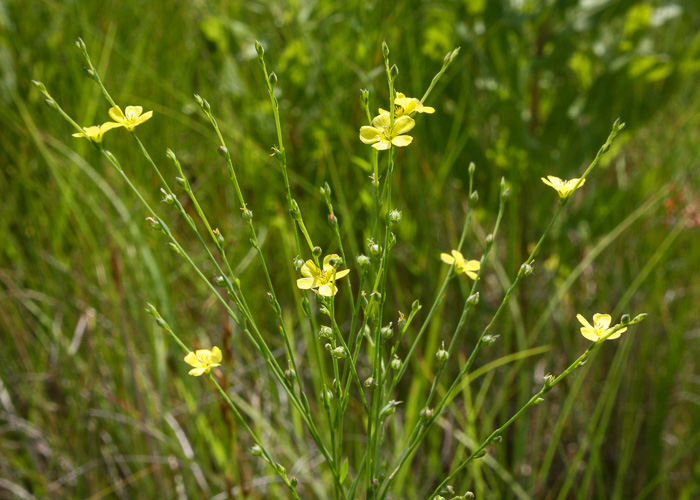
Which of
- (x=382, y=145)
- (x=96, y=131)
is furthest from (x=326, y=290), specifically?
(x=96, y=131)

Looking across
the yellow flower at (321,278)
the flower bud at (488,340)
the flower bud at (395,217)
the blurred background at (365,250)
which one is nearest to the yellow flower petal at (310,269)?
the yellow flower at (321,278)

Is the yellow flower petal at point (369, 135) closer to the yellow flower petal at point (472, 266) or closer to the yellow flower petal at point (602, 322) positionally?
the yellow flower petal at point (472, 266)

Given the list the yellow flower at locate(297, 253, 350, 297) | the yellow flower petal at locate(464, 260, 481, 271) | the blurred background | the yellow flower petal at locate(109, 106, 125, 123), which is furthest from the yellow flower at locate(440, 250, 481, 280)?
the blurred background

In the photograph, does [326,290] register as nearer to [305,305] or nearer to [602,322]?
[305,305]

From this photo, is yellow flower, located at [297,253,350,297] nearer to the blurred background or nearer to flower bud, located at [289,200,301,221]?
flower bud, located at [289,200,301,221]

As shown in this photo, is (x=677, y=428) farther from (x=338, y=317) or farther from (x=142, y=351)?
(x=142, y=351)

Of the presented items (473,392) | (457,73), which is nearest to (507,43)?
(457,73)
